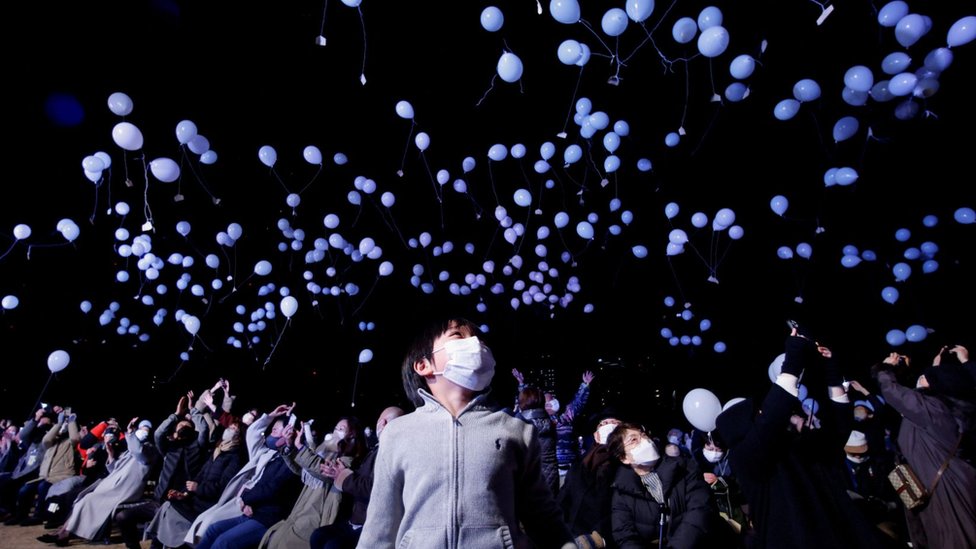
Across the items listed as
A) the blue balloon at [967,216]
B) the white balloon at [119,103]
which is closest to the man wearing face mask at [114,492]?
the white balloon at [119,103]

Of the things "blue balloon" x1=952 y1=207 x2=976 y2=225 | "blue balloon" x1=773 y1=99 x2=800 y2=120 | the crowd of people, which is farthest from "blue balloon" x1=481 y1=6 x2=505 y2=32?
"blue balloon" x1=952 y1=207 x2=976 y2=225

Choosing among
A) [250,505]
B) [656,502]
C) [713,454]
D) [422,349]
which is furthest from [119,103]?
[713,454]

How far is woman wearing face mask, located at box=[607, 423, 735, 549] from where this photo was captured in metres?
2.95

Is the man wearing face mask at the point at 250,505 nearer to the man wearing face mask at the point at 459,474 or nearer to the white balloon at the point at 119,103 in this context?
the man wearing face mask at the point at 459,474

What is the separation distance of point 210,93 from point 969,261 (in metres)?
10.3

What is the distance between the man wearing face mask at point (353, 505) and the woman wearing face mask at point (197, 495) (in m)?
1.61

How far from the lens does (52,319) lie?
37.2 feet

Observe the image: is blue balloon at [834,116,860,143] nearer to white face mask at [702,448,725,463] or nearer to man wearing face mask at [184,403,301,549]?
white face mask at [702,448,725,463]

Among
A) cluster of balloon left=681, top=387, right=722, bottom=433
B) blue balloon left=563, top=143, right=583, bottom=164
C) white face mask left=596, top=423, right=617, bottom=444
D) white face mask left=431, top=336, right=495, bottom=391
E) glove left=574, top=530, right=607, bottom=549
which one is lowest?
glove left=574, top=530, right=607, bottom=549

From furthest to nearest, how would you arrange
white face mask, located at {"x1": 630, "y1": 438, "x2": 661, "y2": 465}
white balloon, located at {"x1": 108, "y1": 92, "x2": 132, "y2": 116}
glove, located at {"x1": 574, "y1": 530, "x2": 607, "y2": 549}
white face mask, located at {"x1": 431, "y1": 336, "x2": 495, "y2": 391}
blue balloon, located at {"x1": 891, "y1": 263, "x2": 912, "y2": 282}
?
blue balloon, located at {"x1": 891, "y1": 263, "x2": 912, "y2": 282}
white balloon, located at {"x1": 108, "y1": 92, "x2": 132, "y2": 116}
white face mask, located at {"x1": 630, "y1": 438, "x2": 661, "y2": 465}
glove, located at {"x1": 574, "y1": 530, "x2": 607, "y2": 549}
white face mask, located at {"x1": 431, "y1": 336, "x2": 495, "y2": 391}

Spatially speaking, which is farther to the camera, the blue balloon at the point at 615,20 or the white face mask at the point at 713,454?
the white face mask at the point at 713,454

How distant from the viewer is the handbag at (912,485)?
11.2ft

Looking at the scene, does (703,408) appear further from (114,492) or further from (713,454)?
(114,492)

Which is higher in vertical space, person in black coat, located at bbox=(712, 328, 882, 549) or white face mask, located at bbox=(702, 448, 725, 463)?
person in black coat, located at bbox=(712, 328, 882, 549)
